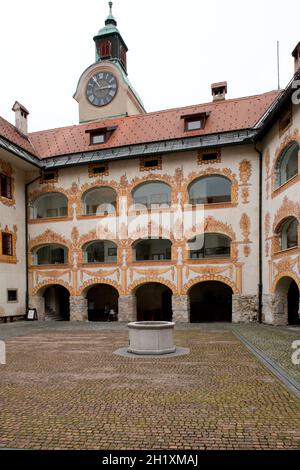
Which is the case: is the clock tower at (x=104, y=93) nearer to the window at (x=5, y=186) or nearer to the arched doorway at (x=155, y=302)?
the window at (x=5, y=186)

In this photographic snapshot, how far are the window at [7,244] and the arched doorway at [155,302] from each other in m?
9.10

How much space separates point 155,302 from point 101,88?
17869mm

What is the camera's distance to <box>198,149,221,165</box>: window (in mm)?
21312

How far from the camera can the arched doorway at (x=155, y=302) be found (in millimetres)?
26172

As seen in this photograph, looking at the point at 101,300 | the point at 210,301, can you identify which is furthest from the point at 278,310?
the point at 101,300

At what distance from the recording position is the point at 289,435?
5.20 meters

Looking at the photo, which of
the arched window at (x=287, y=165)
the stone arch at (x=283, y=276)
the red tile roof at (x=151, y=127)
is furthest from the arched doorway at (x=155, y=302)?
the arched window at (x=287, y=165)

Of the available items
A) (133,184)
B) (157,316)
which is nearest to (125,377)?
(133,184)

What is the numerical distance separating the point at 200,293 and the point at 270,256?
8.43m

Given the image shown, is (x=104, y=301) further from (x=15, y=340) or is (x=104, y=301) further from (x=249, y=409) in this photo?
(x=249, y=409)

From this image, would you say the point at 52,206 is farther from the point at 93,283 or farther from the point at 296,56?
the point at 296,56

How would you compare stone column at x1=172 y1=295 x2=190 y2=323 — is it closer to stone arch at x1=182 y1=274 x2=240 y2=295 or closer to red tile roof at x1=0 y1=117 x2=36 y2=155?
stone arch at x1=182 y1=274 x2=240 y2=295

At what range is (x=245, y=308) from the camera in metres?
20.4

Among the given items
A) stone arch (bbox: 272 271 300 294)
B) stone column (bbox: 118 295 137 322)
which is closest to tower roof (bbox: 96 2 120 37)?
stone column (bbox: 118 295 137 322)
